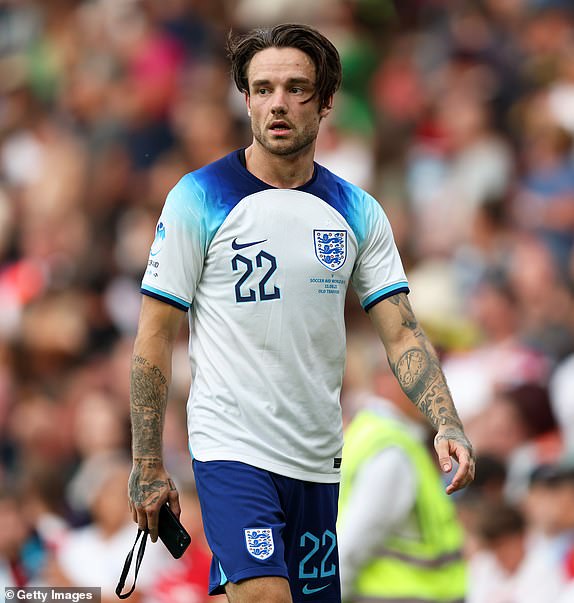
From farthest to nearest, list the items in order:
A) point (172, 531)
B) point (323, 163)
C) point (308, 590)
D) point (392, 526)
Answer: point (323, 163) → point (392, 526) → point (308, 590) → point (172, 531)

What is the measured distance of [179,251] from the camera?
5.09 m

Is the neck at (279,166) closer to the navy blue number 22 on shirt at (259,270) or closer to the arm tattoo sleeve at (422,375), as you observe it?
the navy blue number 22 on shirt at (259,270)

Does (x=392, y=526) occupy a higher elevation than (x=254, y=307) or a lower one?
lower

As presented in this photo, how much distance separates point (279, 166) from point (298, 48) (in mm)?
425

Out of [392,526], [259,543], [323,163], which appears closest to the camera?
[259,543]

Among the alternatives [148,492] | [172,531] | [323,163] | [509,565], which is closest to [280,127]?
[148,492]

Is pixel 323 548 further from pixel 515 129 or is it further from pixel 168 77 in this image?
pixel 168 77

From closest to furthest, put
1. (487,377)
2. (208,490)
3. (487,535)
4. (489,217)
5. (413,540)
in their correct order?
(208,490), (413,540), (487,535), (487,377), (489,217)

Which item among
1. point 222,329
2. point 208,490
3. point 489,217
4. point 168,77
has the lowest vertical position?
point 208,490

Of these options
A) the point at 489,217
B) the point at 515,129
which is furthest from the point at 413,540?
the point at 515,129

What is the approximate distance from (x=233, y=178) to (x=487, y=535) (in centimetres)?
344

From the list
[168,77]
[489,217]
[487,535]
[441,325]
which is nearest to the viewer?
[487,535]

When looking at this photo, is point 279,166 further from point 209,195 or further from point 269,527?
point 269,527

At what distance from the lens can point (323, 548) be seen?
17.5ft
